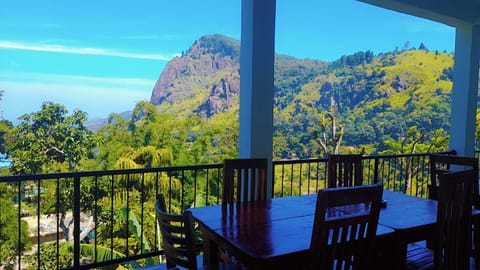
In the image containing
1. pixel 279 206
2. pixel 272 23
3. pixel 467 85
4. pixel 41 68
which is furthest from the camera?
pixel 41 68

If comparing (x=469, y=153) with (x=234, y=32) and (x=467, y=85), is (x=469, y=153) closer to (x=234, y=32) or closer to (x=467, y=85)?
(x=467, y=85)

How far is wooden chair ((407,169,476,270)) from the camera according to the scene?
1835 millimetres

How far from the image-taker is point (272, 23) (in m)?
3.38

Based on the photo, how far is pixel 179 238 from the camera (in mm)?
1620

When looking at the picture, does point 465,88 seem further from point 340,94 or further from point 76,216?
point 340,94

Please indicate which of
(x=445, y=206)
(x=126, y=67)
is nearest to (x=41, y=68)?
(x=126, y=67)

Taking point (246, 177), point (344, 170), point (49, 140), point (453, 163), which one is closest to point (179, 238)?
point (246, 177)

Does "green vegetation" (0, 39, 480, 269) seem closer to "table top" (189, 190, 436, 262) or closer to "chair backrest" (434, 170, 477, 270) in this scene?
"table top" (189, 190, 436, 262)

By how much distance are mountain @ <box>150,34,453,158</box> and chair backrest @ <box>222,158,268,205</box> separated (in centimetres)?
815

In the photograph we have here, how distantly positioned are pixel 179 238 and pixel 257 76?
2035mm

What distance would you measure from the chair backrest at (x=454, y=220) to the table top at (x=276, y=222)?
147mm

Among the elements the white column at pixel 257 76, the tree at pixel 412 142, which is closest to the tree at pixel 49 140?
the white column at pixel 257 76

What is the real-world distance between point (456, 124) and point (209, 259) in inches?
187

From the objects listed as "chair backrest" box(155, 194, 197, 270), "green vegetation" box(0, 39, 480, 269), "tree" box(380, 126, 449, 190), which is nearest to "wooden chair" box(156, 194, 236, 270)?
"chair backrest" box(155, 194, 197, 270)
